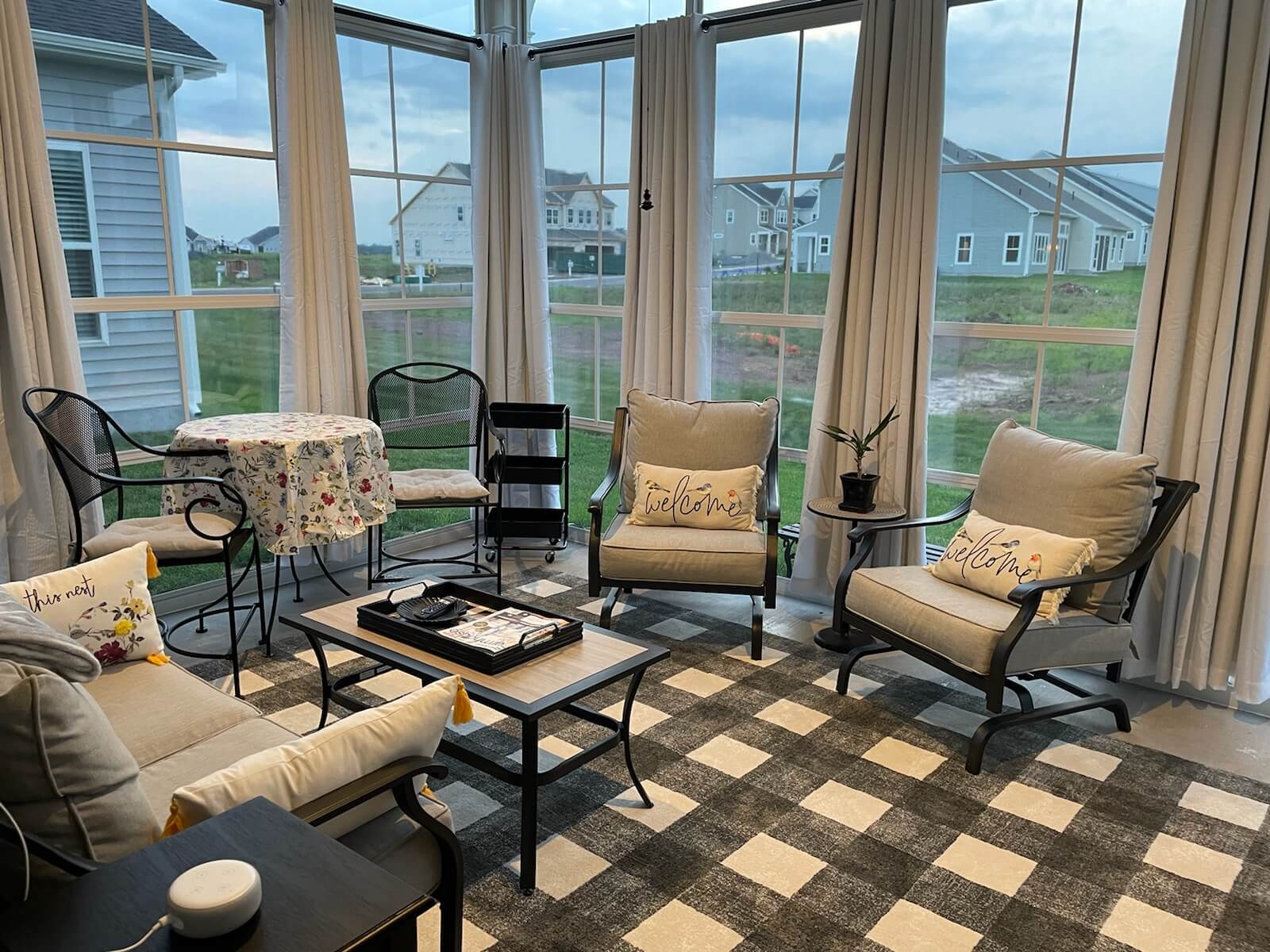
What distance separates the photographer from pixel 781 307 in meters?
4.21

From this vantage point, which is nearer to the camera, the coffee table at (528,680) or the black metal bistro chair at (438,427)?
the coffee table at (528,680)

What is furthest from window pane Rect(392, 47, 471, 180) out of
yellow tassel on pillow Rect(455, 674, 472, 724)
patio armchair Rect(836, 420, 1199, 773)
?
yellow tassel on pillow Rect(455, 674, 472, 724)

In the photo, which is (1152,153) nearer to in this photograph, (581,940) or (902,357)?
(902,357)

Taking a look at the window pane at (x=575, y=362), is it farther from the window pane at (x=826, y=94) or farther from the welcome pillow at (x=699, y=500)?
the window pane at (x=826, y=94)

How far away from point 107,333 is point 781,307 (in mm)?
2758

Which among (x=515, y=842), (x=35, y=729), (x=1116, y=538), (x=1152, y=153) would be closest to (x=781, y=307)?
(x=1152, y=153)

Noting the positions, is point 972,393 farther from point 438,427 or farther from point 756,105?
point 438,427

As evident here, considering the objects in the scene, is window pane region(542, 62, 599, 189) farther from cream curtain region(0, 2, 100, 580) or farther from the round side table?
cream curtain region(0, 2, 100, 580)

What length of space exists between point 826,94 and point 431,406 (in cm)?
232

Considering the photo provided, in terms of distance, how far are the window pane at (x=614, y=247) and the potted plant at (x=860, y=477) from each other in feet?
4.83

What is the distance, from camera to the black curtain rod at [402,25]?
162 inches

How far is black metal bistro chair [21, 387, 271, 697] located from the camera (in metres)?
3.11

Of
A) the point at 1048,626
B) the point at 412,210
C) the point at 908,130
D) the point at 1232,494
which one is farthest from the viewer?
the point at 412,210

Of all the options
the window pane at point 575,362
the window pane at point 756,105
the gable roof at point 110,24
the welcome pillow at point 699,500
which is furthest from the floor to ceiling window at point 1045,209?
the gable roof at point 110,24
